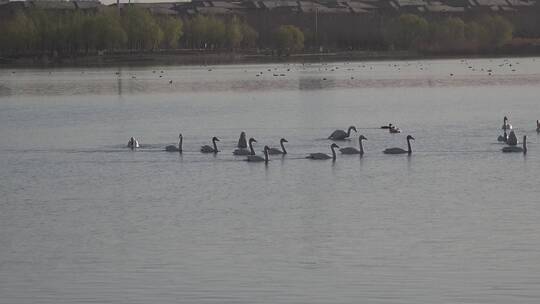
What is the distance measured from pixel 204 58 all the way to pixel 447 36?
27522 mm

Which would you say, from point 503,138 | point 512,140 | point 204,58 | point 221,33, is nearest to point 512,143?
point 512,140

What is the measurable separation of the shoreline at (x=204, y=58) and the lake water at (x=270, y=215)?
8584 cm

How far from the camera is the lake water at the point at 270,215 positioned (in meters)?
14.1

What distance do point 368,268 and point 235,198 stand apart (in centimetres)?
645

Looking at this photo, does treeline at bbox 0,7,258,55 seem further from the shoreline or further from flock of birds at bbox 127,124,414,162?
flock of birds at bbox 127,124,414,162

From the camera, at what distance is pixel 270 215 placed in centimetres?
1900

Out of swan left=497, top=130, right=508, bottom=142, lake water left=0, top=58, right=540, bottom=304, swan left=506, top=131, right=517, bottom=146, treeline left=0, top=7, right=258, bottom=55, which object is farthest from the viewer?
treeline left=0, top=7, right=258, bottom=55

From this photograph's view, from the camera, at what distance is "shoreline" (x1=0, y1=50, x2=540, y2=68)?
411 ft

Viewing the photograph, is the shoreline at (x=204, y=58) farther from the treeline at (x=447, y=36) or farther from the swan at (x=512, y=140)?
the swan at (x=512, y=140)

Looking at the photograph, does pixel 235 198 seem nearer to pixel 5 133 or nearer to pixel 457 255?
pixel 457 255

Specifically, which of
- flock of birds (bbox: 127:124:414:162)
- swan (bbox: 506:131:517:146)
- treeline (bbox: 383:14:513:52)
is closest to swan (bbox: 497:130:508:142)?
swan (bbox: 506:131:517:146)

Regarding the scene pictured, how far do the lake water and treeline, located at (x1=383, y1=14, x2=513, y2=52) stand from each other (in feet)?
367

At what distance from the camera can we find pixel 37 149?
31719 mm

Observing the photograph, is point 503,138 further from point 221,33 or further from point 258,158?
point 221,33
